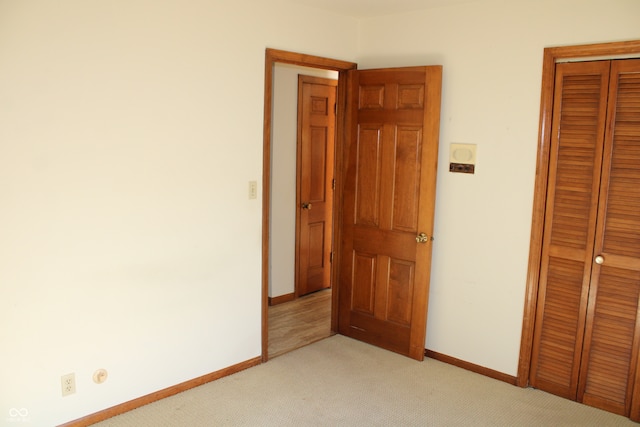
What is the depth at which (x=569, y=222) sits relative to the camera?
3.08m

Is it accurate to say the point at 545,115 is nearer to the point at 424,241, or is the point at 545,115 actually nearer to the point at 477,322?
the point at 424,241

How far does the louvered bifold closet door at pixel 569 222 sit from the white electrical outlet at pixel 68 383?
2.74 meters

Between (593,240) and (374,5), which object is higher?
(374,5)

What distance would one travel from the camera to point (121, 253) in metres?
2.75

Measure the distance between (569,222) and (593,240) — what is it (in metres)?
0.17

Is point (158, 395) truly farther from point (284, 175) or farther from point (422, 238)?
point (284, 175)

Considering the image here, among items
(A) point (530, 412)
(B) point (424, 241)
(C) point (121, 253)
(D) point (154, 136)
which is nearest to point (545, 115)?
(B) point (424, 241)

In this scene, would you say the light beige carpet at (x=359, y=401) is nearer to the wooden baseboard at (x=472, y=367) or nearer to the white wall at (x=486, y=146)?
the wooden baseboard at (x=472, y=367)

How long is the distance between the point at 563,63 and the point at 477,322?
5.72 ft

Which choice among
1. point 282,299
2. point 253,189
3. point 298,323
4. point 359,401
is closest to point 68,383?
point 253,189

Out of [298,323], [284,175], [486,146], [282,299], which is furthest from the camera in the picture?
[282,299]

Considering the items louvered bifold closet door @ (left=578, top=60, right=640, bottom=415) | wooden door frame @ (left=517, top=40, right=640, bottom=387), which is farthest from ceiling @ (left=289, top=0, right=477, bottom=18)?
louvered bifold closet door @ (left=578, top=60, right=640, bottom=415)

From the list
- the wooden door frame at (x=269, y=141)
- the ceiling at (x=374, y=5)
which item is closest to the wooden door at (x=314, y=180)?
the wooden door frame at (x=269, y=141)

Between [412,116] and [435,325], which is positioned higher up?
[412,116]
